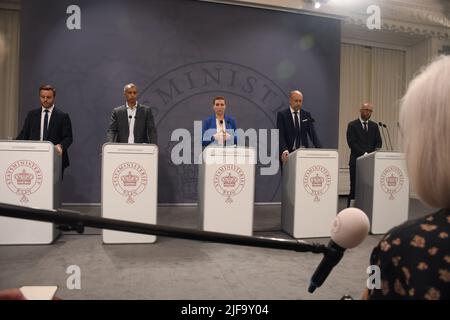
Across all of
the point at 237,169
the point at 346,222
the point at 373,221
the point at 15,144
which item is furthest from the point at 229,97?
the point at 346,222

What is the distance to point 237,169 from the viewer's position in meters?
3.41

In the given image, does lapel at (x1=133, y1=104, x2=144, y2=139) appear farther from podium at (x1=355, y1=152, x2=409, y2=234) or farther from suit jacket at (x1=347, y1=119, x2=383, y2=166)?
suit jacket at (x1=347, y1=119, x2=383, y2=166)

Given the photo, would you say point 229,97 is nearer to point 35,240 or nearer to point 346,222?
point 35,240

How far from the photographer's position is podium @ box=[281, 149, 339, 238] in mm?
3539

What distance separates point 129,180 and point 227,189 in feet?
2.99

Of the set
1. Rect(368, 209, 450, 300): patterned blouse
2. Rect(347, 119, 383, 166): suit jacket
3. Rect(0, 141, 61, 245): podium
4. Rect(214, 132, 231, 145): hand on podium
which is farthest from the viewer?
Rect(347, 119, 383, 166): suit jacket

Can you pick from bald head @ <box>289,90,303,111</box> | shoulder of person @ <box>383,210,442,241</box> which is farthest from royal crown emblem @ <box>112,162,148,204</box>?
shoulder of person @ <box>383,210,442,241</box>

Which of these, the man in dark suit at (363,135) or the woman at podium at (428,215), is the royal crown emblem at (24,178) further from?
the man in dark suit at (363,135)

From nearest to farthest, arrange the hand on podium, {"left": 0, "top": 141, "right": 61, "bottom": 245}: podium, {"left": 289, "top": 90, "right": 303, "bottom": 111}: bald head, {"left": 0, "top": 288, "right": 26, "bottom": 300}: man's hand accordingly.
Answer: {"left": 0, "top": 288, "right": 26, "bottom": 300}: man's hand < {"left": 0, "top": 141, "right": 61, "bottom": 245}: podium < the hand on podium < {"left": 289, "top": 90, "right": 303, "bottom": 111}: bald head

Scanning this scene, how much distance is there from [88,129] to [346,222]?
520 centimetres

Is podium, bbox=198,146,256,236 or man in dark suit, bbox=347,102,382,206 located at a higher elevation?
man in dark suit, bbox=347,102,382,206

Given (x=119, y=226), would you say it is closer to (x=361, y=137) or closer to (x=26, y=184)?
(x=26, y=184)

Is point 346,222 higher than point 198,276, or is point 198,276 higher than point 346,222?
point 346,222

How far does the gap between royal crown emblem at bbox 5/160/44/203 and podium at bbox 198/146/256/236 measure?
1499 mm
